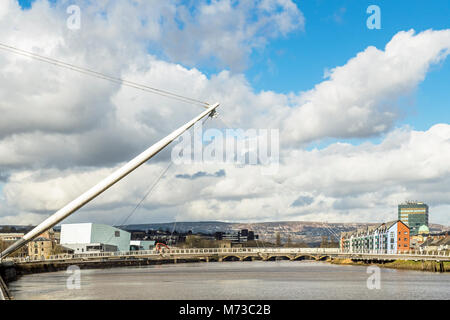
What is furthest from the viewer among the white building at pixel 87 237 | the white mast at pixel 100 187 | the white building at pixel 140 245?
the white building at pixel 140 245

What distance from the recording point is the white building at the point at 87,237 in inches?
5812

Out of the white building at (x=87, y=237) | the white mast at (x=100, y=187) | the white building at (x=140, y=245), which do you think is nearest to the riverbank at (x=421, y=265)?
the white mast at (x=100, y=187)

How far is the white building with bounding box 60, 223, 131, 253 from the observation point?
147625mm

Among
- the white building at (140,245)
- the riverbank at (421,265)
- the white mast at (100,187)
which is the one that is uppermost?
the white mast at (100,187)

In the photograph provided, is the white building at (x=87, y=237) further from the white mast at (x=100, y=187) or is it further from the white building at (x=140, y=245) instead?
the white mast at (x=100, y=187)

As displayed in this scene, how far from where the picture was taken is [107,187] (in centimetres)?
2920

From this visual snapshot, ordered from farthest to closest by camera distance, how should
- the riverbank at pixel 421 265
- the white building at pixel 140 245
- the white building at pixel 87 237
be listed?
the white building at pixel 140 245 → the white building at pixel 87 237 → the riverbank at pixel 421 265

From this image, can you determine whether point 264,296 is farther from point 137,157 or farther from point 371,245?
point 371,245

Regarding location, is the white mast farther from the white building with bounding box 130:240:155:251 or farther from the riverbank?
the white building with bounding box 130:240:155:251

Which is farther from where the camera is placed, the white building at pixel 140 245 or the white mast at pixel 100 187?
the white building at pixel 140 245

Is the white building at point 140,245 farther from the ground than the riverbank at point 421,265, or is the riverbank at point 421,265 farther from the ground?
the riverbank at point 421,265
